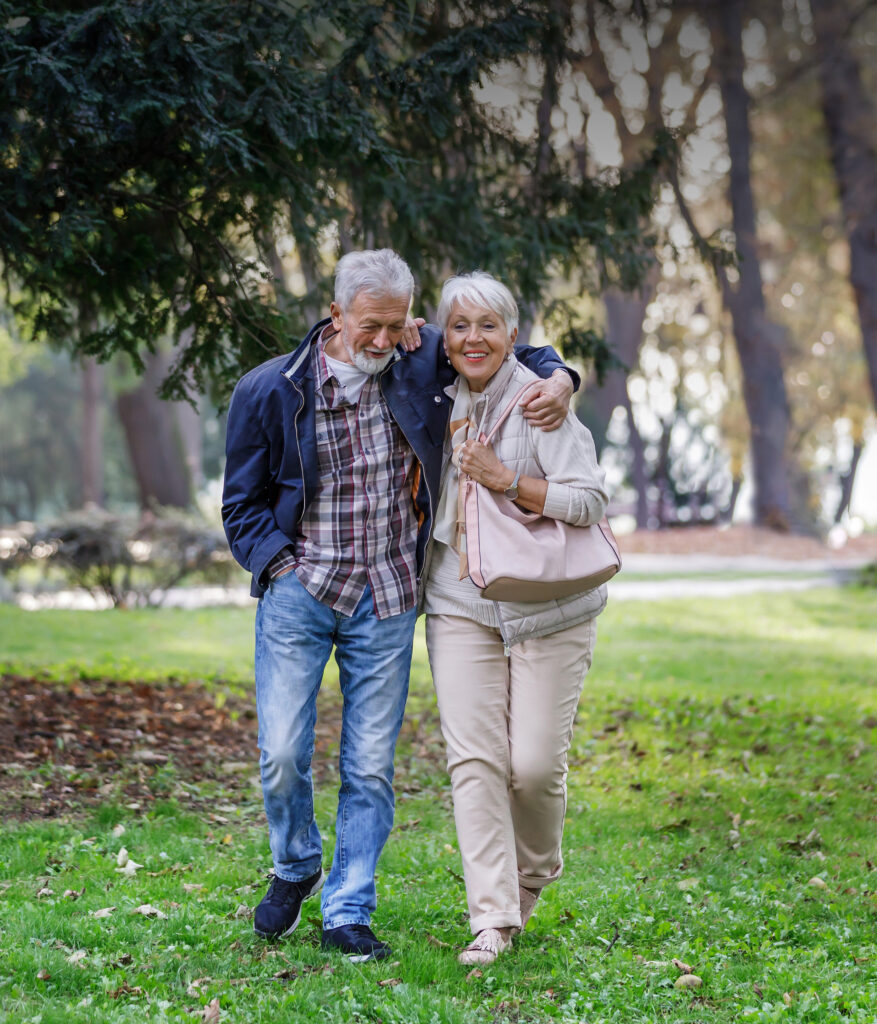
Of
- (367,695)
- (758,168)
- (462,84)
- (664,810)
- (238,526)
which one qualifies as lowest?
(664,810)

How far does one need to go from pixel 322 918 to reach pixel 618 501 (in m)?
46.0

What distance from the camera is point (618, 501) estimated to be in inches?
1945

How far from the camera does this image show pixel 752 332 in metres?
24.1

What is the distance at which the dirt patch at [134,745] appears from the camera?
6.13m

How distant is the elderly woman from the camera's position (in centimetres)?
386

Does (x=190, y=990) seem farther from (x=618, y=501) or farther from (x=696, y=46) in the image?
(x=618, y=501)

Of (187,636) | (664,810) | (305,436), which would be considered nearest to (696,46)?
(187,636)

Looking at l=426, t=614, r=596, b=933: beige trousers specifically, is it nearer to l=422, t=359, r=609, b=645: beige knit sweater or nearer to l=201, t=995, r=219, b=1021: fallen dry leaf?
l=422, t=359, r=609, b=645: beige knit sweater

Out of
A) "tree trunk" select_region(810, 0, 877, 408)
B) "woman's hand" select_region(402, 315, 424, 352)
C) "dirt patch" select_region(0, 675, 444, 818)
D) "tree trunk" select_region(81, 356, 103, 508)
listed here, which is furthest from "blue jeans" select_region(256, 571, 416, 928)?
"tree trunk" select_region(81, 356, 103, 508)

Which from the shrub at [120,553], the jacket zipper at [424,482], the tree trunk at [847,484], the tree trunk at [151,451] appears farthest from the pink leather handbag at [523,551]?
the tree trunk at [847,484]

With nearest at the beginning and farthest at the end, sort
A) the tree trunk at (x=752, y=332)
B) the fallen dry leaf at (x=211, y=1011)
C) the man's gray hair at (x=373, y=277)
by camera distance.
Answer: the fallen dry leaf at (x=211, y=1011) → the man's gray hair at (x=373, y=277) → the tree trunk at (x=752, y=332)

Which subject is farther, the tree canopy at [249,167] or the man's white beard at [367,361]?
the tree canopy at [249,167]

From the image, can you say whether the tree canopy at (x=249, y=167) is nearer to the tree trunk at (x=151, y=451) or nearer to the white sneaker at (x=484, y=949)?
the white sneaker at (x=484, y=949)

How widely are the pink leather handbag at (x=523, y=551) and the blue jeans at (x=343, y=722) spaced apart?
0.39 m
